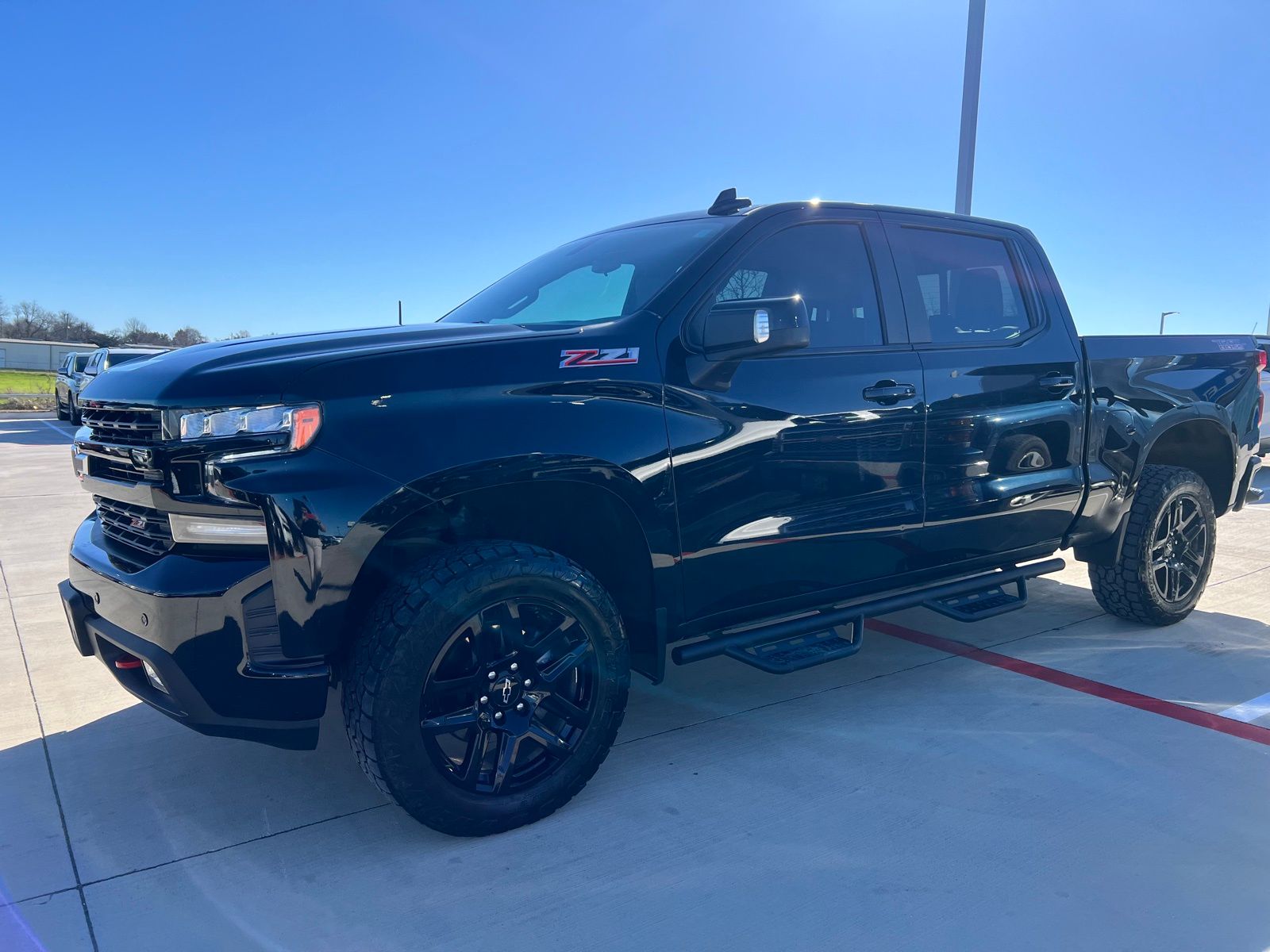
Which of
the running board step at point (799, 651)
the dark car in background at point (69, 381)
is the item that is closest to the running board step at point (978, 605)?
the running board step at point (799, 651)

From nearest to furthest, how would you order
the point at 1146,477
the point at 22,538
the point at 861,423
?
the point at 861,423 → the point at 1146,477 → the point at 22,538

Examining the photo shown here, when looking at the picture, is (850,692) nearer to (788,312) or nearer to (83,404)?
(788,312)

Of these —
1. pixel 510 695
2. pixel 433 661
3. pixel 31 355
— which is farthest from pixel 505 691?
pixel 31 355

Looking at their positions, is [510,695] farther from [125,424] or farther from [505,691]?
[125,424]

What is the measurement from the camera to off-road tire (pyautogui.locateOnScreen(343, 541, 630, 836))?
2562 millimetres

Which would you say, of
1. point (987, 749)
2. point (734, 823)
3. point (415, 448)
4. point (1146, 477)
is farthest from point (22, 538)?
point (1146, 477)

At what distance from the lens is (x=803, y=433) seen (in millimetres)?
3322

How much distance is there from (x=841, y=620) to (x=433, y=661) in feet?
5.42

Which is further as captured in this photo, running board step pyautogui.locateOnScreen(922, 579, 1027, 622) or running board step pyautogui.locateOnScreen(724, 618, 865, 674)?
running board step pyautogui.locateOnScreen(922, 579, 1027, 622)

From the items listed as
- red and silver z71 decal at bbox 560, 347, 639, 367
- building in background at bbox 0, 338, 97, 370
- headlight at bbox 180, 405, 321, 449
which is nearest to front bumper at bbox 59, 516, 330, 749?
headlight at bbox 180, 405, 321, 449

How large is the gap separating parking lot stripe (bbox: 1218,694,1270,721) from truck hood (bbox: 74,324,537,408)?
318cm

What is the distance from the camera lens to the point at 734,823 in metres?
2.90

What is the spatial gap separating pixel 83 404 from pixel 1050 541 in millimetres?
4013

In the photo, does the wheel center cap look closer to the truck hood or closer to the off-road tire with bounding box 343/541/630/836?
the off-road tire with bounding box 343/541/630/836
